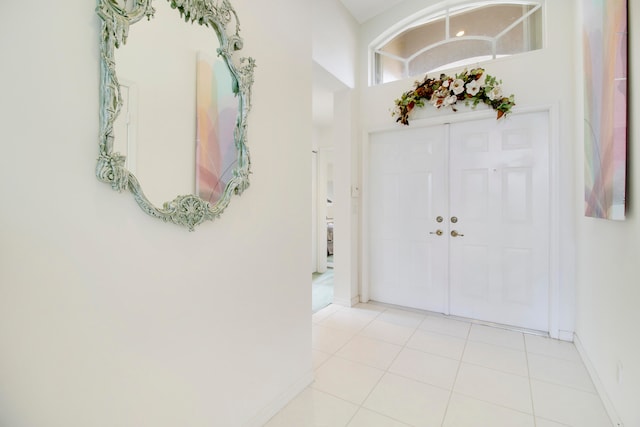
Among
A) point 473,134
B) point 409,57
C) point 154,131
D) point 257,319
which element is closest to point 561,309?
point 473,134

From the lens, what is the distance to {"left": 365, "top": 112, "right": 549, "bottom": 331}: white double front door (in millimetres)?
2686

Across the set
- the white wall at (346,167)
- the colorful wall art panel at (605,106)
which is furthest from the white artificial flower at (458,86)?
the white wall at (346,167)

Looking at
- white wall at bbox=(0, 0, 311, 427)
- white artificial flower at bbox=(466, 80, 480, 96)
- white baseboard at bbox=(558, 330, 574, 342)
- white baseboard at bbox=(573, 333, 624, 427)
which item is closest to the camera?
white wall at bbox=(0, 0, 311, 427)

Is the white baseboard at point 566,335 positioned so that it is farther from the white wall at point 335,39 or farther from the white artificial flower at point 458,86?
the white wall at point 335,39

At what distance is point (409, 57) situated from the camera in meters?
3.33

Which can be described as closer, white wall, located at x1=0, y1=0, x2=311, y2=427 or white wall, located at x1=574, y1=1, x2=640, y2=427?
white wall, located at x1=0, y1=0, x2=311, y2=427

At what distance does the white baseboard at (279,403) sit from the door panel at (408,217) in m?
1.71

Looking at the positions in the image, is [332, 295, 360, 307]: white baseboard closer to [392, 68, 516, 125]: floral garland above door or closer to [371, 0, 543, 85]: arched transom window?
[392, 68, 516, 125]: floral garland above door

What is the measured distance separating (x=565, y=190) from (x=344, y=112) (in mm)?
2200

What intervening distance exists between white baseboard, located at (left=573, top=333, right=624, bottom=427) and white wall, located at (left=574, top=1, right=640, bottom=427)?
28 mm

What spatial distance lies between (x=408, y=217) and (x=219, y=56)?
2.50m

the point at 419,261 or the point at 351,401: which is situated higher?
the point at 419,261

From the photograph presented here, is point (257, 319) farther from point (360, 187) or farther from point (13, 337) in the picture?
point (360, 187)

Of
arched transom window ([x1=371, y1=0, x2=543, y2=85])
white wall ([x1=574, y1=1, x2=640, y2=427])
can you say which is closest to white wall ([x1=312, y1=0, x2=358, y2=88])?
arched transom window ([x1=371, y1=0, x2=543, y2=85])
